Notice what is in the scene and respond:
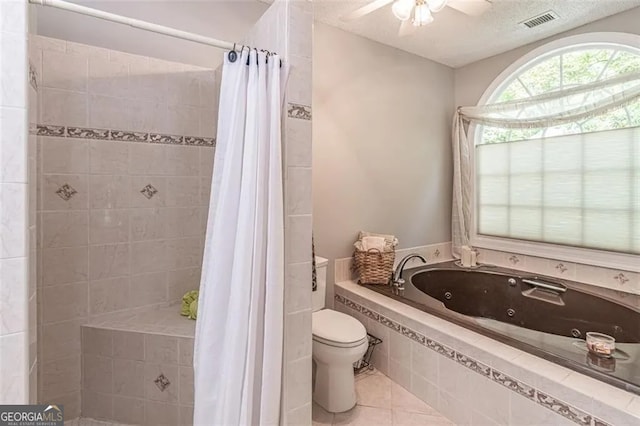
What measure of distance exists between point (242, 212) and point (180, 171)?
1.16m

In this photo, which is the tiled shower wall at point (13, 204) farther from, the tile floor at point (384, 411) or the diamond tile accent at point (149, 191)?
the tile floor at point (384, 411)

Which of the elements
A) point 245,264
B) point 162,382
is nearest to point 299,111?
point 245,264

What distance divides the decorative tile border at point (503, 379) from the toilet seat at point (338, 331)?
0.97 feet

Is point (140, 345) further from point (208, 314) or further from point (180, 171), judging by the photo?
point (180, 171)

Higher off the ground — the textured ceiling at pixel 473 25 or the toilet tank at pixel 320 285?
the textured ceiling at pixel 473 25

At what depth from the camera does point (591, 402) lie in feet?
3.99

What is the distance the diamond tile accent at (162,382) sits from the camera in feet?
5.51

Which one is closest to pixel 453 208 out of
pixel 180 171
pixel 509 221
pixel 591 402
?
pixel 509 221

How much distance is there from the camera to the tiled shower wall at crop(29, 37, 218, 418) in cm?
174

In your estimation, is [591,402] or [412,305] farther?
[412,305]

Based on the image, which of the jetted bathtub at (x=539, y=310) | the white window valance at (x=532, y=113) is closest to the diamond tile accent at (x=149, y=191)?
the jetted bathtub at (x=539, y=310)

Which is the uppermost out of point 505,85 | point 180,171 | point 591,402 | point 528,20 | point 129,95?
point 528,20

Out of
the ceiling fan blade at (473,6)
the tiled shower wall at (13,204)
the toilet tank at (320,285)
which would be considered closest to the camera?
the tiled shower wall at (13,204)

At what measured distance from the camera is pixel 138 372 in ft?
5.57
